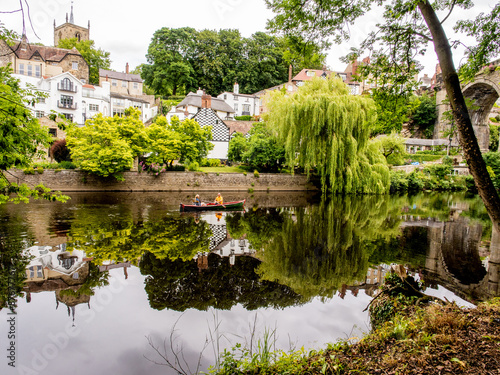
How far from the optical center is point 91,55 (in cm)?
6003

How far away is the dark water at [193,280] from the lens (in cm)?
599

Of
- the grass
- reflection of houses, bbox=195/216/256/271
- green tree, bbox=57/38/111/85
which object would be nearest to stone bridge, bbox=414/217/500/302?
reflection of houses, bbox=195/216/256/271

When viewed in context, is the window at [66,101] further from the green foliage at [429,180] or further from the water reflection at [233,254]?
Result: the green foliage at [429,180]

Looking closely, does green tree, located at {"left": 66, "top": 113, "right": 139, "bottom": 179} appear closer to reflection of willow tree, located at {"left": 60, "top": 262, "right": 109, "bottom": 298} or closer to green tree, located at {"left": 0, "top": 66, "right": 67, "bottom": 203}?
reflection of willow tree, located at {"left": 60, "top": 262, "right": 109, "bottom": 298}

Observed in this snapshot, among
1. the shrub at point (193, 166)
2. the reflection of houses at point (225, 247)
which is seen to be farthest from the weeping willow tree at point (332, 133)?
the reflection of houses at point (225, 247)

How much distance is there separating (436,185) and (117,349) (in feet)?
138

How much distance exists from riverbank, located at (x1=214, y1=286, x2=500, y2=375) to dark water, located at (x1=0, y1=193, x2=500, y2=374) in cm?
80

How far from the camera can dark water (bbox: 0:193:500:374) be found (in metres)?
5.99

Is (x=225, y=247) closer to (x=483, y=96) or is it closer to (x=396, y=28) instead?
(x=396, y=28)

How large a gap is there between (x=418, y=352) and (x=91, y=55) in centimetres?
6870

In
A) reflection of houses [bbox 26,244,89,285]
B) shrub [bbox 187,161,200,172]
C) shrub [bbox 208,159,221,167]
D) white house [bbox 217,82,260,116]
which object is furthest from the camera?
white house [bbox 217,82,260,116]

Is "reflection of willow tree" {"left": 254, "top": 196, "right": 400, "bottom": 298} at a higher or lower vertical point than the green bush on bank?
lower

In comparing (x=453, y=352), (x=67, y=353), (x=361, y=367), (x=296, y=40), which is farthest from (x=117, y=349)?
(x=296, y=40)

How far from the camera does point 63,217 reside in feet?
54.9
